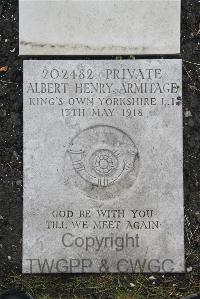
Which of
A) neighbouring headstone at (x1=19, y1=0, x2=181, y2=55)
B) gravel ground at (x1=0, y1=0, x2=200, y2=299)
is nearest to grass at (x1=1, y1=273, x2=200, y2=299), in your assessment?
gravel ground at (x1=0, y1=0, x2=200, y2=299)

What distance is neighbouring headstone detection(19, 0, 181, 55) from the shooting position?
437 cm

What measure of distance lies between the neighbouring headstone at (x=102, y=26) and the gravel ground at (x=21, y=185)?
0.18m

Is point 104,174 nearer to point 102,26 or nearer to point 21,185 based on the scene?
point 21,185

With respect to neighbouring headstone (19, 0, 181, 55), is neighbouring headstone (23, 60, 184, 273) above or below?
below

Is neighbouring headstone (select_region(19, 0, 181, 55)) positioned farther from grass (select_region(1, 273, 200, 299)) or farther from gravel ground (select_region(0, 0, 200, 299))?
grass (select_region(1, 273, 200, 299))

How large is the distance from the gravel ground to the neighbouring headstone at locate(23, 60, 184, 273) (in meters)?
0.10

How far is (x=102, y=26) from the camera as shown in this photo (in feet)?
14.4

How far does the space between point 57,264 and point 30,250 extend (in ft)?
0.73

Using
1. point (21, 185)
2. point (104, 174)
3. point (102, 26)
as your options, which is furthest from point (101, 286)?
point (102, 26)

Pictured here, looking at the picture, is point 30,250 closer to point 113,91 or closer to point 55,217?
point 55,217

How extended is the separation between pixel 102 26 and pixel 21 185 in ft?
4.36

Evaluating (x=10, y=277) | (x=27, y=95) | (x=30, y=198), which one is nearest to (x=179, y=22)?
(x=27, y=95)

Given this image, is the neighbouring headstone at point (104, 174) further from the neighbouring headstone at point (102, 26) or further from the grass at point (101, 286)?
the neighbouring headstone at point (102, 26)

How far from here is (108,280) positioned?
4.37 meters
